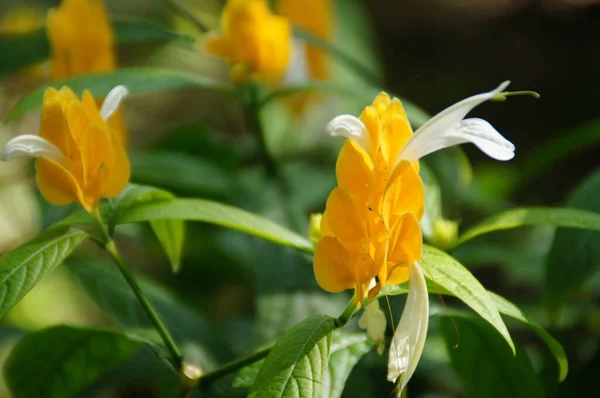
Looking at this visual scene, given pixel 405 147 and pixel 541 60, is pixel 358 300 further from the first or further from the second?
pixel 541 60

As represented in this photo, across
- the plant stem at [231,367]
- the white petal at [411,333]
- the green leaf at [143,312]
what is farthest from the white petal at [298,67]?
the white petal at [411,333]

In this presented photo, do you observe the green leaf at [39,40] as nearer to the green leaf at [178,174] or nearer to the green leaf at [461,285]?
the green leaf at [178,174]

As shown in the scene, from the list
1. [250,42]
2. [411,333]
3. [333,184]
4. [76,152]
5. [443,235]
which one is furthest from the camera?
[333,184]

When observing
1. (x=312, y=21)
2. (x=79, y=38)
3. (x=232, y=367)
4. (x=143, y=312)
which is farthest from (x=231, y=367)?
(x=312, y=21)

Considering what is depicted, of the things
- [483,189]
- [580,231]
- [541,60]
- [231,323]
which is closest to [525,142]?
[541,60]

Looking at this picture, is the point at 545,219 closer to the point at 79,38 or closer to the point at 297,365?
the point at 297,365

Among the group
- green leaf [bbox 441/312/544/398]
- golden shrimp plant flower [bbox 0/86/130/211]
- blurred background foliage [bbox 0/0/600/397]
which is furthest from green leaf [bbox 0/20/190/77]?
green leaf [bbox 441/312/544/398]

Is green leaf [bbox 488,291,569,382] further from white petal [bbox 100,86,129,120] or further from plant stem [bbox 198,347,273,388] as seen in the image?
white petal [bbox 100,86,129,120]
